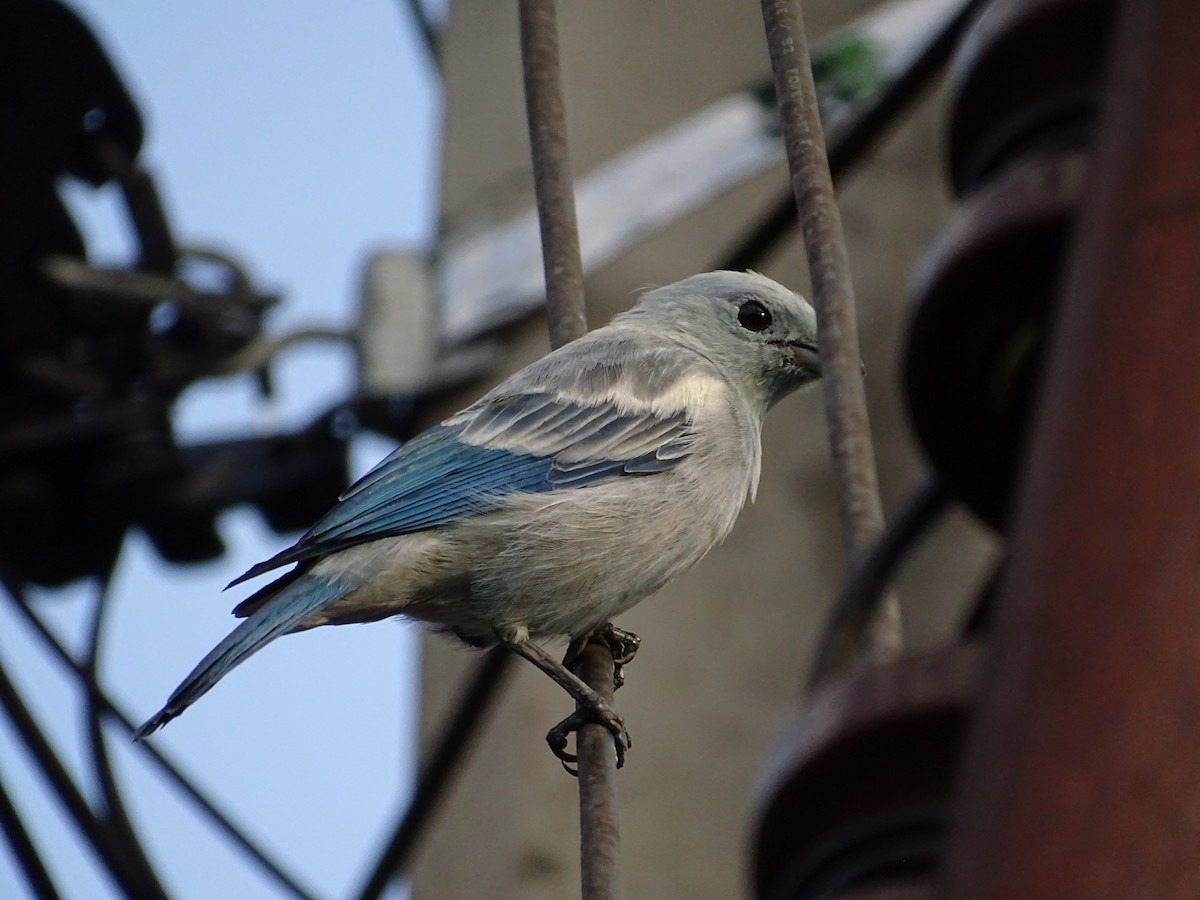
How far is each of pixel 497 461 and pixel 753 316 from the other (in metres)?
0.96

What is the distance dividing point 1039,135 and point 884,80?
230 inches

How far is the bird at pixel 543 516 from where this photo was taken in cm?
381

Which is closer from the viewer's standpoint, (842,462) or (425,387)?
(842,462)

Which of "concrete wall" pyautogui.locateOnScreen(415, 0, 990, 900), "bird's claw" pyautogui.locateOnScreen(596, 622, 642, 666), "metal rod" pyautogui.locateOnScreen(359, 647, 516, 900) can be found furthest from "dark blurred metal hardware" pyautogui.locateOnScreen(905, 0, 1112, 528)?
"concrete wall" pyautogui.locateOnScreen(415, 0, 990, 900)

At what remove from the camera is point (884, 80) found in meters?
7.79

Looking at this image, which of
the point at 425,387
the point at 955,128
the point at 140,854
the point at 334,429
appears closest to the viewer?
the point at 955,128

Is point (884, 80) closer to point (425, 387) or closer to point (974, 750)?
point (425, 387)

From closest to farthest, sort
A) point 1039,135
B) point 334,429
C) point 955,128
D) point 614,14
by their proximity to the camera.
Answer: point 1039,135 → point 955,128 → point 334,429 → point 614,14

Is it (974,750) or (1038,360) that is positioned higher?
(1038,360)

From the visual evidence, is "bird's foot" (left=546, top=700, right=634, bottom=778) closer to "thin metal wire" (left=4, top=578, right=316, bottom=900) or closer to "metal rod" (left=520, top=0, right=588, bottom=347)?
"metal rod" (left=520, top=0, right=588, bottom=347)

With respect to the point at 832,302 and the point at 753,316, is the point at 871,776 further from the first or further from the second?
the point at 753,316

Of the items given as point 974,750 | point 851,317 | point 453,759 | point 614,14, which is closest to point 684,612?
point 453,759

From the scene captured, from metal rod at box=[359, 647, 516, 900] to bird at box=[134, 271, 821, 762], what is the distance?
1534 millimetres

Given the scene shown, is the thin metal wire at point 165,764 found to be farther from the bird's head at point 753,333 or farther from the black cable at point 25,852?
the bird's head at point 753,333
